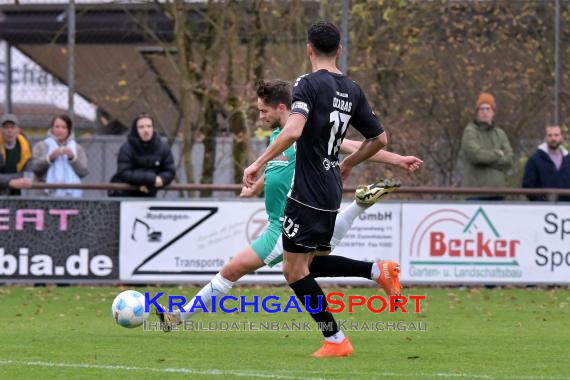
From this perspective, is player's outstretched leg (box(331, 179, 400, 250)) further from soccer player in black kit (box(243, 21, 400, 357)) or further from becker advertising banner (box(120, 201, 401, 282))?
becker advertising banner (box(120, 201, 401, 282))

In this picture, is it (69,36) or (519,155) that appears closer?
(69,36)

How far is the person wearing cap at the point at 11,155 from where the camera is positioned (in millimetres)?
14336

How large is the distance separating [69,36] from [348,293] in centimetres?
468

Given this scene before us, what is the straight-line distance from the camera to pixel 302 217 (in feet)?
26.2

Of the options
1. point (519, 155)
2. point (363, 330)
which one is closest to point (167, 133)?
point (519, 155)

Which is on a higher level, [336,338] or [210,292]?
[210,292]

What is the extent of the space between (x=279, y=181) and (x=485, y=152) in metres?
6.38

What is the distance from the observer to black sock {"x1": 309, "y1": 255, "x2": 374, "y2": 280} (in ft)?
27.9

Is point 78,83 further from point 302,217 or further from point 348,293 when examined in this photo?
point 302,217

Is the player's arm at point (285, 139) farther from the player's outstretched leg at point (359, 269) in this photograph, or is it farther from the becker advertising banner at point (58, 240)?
the becker advertising banner at point (58, 240)

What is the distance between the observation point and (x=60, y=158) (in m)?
14.6

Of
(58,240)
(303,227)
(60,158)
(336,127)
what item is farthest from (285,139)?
(60,158)

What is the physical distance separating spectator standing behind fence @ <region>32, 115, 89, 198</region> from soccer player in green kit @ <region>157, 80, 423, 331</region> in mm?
5827

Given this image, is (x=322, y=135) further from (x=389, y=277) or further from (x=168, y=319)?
(x=168, y=319)
